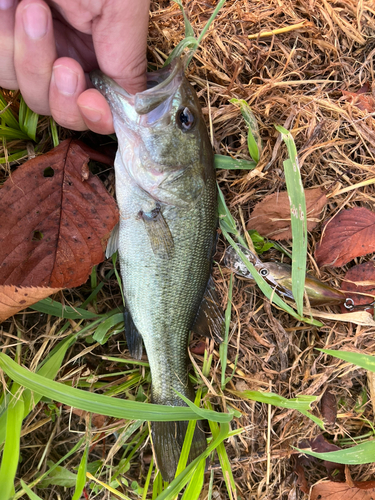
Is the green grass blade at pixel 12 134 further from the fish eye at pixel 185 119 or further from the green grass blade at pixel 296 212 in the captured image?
the green grass blade at pixel 296 212

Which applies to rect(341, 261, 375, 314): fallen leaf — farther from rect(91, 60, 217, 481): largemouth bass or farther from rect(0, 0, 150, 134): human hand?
rect(0, 0, 150, 134): human hand

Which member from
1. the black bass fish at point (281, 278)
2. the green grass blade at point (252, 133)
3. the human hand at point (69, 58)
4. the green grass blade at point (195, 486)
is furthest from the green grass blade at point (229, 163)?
the green grass blade at point (195, 486)

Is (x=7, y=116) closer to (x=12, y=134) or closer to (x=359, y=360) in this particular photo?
(x=12, y=134)

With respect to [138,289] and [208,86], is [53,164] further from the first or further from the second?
[208,86]

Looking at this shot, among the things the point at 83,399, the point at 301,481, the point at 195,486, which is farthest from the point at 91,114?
the point at 301,481

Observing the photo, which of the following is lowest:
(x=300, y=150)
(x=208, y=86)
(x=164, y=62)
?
(x=300, y=150)

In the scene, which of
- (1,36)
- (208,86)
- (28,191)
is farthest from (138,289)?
(1,36)
